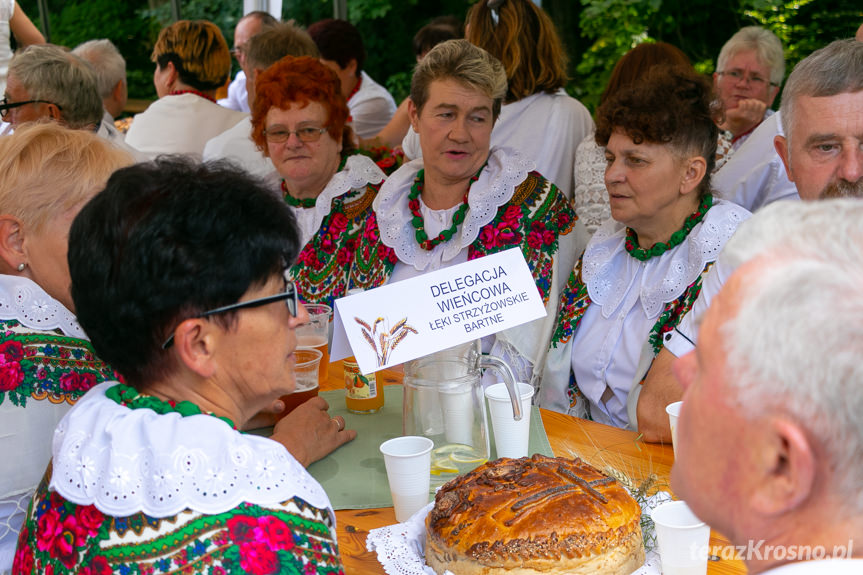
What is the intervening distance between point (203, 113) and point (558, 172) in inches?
92.9

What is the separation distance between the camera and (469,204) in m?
3.07

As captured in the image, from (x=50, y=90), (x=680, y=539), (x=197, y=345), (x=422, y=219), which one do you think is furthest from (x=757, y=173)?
(x=50, y=90)

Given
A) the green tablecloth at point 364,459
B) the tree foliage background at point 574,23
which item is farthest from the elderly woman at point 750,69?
the green tablecloth at point 364,459

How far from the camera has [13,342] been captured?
1.74 metres

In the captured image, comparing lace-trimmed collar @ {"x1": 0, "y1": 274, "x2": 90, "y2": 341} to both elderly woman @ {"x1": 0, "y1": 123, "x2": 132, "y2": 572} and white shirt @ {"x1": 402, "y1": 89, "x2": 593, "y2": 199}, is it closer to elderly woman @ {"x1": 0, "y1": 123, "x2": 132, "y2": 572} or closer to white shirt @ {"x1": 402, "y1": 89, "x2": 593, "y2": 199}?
elderly woman @ {"x1": 0, "y1": 123, "x2": 132, "y2": 572}

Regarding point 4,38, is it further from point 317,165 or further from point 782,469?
point 782,469

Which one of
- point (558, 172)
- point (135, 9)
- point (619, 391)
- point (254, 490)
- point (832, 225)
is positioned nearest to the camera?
point (832, 225)

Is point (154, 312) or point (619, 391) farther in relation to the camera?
point (619, 391)

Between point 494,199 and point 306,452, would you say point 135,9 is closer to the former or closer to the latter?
point 494,199

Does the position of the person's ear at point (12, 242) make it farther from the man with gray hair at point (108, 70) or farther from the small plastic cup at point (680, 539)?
the man with gray hair at point (108, 70)

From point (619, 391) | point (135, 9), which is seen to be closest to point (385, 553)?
point (619, 391)

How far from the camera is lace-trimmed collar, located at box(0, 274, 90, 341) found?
1.78m

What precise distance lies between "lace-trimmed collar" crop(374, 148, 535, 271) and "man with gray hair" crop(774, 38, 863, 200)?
103 cm

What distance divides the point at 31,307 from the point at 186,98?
3.55 meters
